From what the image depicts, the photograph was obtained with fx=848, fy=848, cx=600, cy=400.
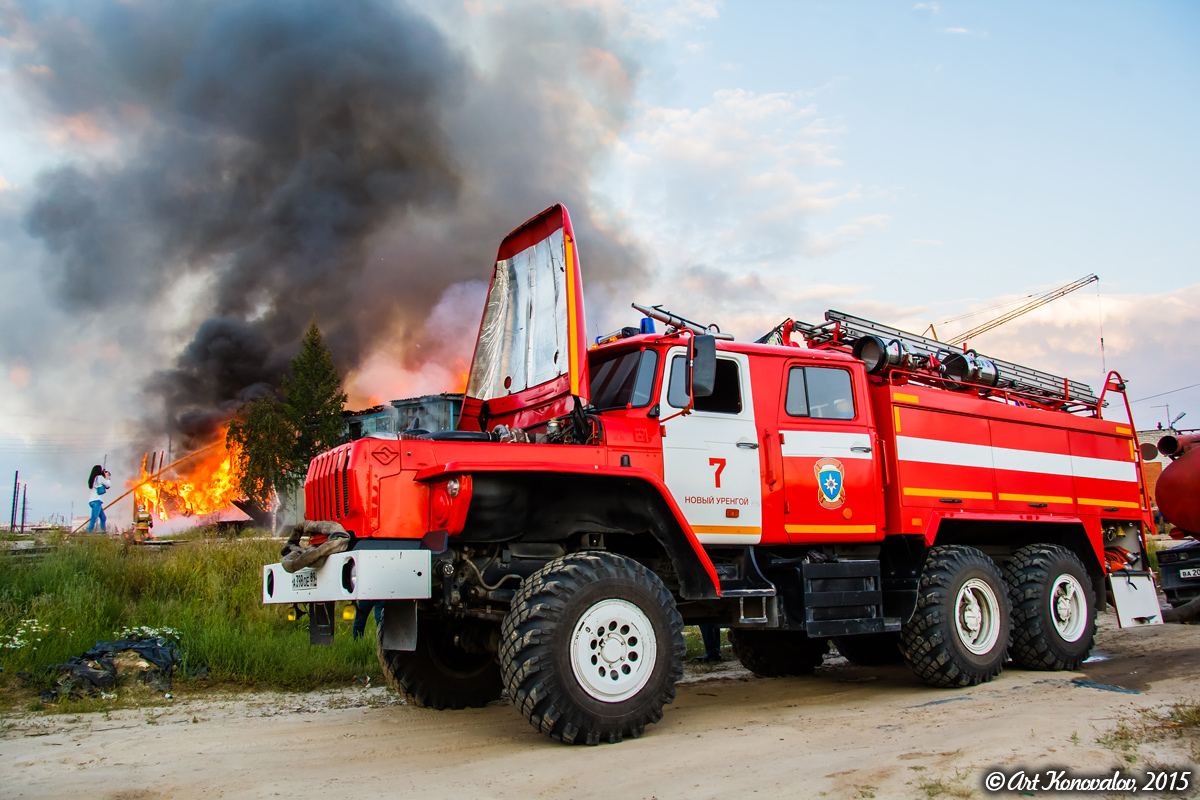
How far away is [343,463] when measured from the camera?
5.75m

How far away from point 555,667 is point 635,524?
4.16 feet

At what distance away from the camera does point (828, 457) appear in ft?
23.6

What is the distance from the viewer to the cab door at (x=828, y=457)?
7.03 meters

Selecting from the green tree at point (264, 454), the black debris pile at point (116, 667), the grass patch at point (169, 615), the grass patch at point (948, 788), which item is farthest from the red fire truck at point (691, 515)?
the green tree at point (264, 454)

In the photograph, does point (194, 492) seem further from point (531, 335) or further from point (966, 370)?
point (966, 370)

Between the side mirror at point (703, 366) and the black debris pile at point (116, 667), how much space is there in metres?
5.74

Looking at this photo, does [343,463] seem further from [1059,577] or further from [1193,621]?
→ [1193,621]

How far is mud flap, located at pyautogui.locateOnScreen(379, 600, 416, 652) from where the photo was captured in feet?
18.1

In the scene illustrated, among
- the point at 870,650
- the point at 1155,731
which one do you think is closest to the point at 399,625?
the point at 1155,731

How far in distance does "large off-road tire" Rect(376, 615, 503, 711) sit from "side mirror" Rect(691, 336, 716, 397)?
9.25ft

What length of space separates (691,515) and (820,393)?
6.09 ft

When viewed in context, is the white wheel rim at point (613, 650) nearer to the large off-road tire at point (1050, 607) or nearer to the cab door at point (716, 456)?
the cab door at point (716, 456)

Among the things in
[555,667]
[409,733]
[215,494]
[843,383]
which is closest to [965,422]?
[843,383]

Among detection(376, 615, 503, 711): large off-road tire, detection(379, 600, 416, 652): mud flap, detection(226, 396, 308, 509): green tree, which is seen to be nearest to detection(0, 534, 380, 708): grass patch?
detection(376, 615, 503, 711): large off-road tire
